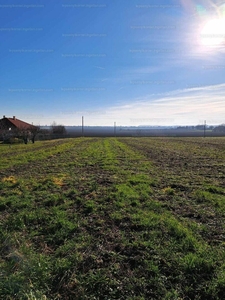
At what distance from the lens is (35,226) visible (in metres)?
4.39

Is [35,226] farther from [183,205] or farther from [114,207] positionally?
[183,205]

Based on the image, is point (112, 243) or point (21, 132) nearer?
point (112, 243)

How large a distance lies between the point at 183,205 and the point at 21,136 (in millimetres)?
35511

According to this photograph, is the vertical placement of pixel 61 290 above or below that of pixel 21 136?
below

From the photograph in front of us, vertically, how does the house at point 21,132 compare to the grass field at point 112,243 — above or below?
→ above

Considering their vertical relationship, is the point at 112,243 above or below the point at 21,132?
below

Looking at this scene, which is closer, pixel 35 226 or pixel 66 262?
pixel 66 262

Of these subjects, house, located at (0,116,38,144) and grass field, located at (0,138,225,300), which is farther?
house, located at (0,116,38,144)

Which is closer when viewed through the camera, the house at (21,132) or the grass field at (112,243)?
the grass field at (112,243)

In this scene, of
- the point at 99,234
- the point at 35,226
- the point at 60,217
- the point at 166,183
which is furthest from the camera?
the point at 166,183

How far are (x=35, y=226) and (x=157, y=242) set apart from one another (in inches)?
105

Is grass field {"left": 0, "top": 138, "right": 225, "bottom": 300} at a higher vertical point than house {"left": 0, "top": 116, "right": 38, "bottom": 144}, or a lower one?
lower

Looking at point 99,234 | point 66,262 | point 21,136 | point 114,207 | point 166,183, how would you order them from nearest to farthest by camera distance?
point 66,262 < point 99,234 < point 114,207 < point 166,183 < point 21,136

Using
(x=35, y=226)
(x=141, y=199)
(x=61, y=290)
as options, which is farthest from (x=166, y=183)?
(x=61, y=290)
